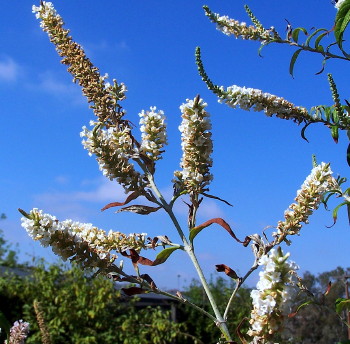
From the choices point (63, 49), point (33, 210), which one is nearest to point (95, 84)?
point (63, 49)

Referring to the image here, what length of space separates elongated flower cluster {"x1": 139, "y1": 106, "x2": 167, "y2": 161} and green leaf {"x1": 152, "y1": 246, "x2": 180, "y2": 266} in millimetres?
256

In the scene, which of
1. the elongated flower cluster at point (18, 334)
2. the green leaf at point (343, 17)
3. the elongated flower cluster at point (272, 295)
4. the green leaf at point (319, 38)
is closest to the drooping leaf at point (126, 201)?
the elongated flower cluster at point (272, 295)

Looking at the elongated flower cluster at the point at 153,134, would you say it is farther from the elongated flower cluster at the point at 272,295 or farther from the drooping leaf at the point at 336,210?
the drooping leaf at the point at 336,210

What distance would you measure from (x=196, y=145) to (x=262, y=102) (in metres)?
0.90

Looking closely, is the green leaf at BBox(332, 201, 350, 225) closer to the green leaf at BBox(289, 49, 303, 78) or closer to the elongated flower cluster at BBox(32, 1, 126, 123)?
the green leaf at BBox(289, 49, 303, 78)

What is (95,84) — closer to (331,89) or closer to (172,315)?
(331,89)

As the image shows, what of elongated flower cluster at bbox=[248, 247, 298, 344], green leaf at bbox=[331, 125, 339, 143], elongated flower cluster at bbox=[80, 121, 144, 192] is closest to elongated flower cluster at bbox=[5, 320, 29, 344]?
elongated flower cluster at bbox=[80, 121, 144, 192]

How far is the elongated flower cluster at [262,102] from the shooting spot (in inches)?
83.3

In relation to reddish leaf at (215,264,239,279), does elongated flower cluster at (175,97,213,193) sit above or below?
above

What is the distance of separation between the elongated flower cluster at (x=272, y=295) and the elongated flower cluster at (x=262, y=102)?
1.32m

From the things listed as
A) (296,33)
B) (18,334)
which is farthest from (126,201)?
(296,33)

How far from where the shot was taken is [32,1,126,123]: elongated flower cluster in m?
1.49

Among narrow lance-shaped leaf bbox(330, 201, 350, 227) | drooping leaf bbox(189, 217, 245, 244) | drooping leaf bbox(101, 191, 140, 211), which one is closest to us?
drooping leaf bbox(189, 217, 245, 244)

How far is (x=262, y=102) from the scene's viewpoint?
6.97 ft
